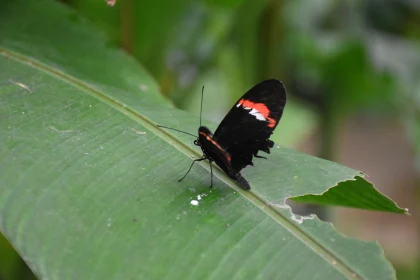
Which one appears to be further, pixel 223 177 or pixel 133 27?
pixel 133 27

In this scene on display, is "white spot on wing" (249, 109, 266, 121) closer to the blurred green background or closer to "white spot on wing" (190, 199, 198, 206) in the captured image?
"white spot on wing" (190, 199, 198, 206)

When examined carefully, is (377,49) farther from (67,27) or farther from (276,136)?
(67,27)

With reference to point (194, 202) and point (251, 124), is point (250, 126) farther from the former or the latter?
point (194, 202)

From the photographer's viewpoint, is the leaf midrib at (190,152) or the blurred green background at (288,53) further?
the blurred green background at (288,53)

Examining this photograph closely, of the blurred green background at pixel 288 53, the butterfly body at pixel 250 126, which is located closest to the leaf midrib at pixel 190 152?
the butterfly body at pixel 250 126

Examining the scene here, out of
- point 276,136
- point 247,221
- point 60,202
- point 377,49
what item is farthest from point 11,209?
point 377,49

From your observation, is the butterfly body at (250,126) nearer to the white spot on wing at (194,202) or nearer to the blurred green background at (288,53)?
the white spot on wing at (194,202)

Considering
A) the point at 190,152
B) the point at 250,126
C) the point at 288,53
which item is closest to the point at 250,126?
the point at 250,126
